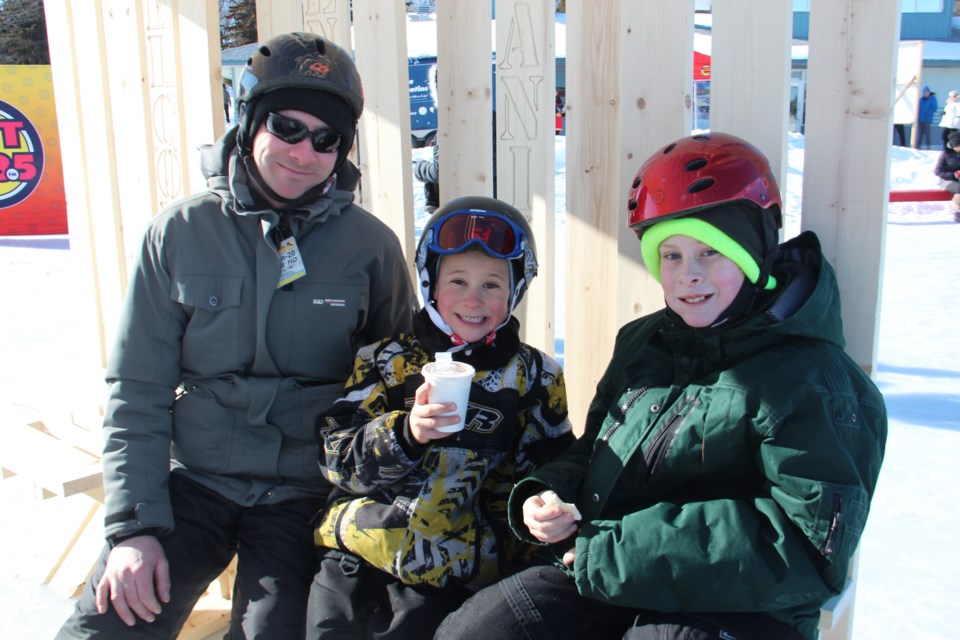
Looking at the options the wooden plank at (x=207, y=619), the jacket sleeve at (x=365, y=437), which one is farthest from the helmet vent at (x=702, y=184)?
the wooden plank at (x=207, y=619)

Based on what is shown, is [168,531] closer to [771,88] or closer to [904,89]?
[771,88]

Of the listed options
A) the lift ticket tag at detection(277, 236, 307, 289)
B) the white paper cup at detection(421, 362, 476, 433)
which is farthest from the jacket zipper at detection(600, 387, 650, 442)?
the lift ticket tag at detection(277, 236, 307, 289)

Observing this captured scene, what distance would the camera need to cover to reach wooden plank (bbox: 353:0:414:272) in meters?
3.12

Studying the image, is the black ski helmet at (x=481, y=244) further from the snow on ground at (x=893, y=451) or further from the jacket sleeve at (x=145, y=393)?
the snow on ground at (x=893, y=451)

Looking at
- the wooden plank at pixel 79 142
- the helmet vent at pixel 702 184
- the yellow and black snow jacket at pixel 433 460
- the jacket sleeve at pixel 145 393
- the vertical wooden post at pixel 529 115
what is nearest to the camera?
the helmet vent at pixel 702 184

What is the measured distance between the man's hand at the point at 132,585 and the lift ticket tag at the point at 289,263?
874 millimetres

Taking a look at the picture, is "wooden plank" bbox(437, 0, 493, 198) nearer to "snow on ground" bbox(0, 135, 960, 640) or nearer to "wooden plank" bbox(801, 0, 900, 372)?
"wooden plank" bbox(801, 0, 900, 372)

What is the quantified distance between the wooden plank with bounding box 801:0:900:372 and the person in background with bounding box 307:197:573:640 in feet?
2.92

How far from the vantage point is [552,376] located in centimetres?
244

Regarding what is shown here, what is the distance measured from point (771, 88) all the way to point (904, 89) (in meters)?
24.0

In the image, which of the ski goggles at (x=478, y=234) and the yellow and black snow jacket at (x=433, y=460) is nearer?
the yellow and black snow jacket at (x=433, y=460)

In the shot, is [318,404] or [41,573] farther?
[41,573]

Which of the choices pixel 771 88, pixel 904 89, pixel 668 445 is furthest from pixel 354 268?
pixel 904 89

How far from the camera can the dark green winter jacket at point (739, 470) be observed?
1.78m
